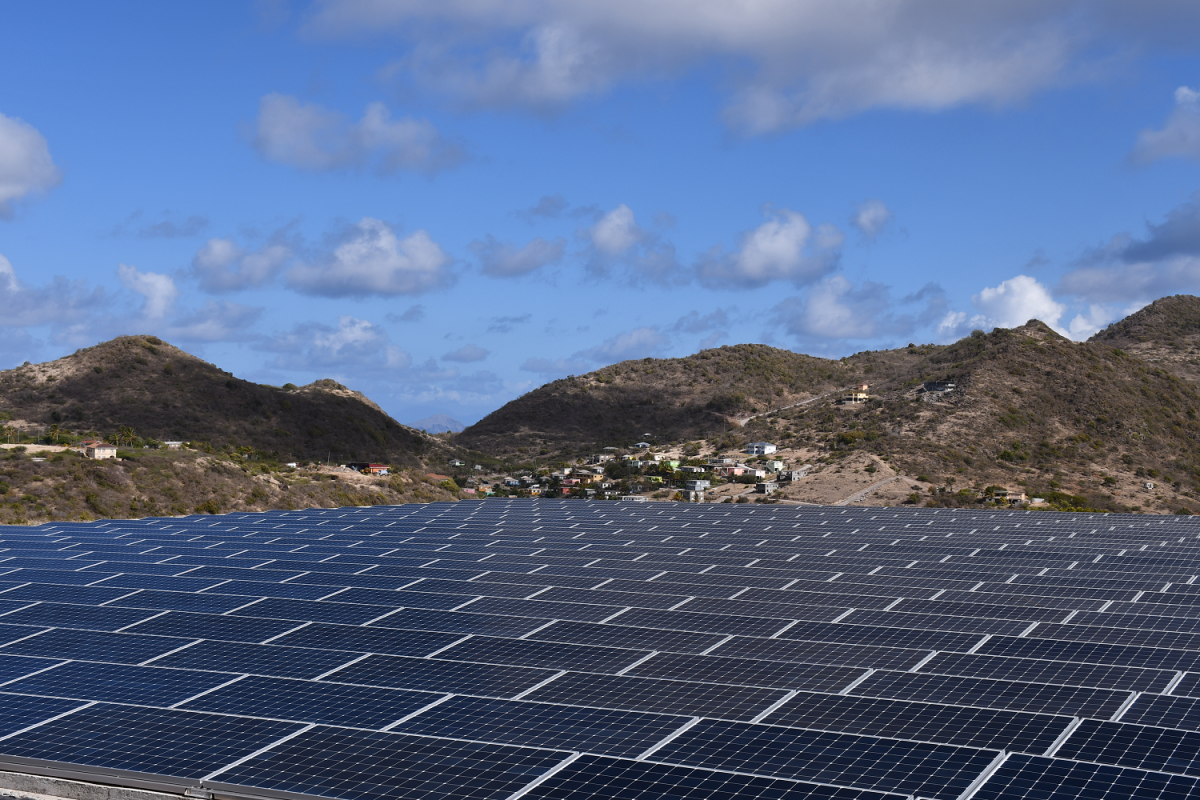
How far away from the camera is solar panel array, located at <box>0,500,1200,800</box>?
34.3 feet

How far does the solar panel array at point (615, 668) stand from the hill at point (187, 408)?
7562 cm

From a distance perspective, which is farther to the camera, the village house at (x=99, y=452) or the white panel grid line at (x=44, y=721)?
the village house at (x=99, y=452)

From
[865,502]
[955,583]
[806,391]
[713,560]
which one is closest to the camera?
[955,583]

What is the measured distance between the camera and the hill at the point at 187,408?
324 ft

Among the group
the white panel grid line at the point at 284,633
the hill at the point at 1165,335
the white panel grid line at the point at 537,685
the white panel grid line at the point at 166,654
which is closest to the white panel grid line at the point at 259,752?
the white panel grid line at the point at 537,685

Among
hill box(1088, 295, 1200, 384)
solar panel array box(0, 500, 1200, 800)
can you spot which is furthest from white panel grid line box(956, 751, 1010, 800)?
hill box(1088, 295, 1200, 384)

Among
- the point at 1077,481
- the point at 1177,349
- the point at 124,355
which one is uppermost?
the point at 124,355

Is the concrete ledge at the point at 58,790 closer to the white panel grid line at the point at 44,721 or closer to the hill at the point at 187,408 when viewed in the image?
the white panel grid line at the point at 44,721

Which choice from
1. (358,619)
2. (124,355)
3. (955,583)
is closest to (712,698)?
(358,619)

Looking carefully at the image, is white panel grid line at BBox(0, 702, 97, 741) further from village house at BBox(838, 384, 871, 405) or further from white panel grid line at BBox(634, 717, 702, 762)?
village house at BBox(838, 384, 871, 405)

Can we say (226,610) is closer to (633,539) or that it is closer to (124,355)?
(633,539)

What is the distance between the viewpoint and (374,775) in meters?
10.4

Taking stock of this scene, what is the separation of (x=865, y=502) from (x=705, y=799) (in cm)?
6421

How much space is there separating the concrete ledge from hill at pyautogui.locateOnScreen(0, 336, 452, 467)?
281ft
